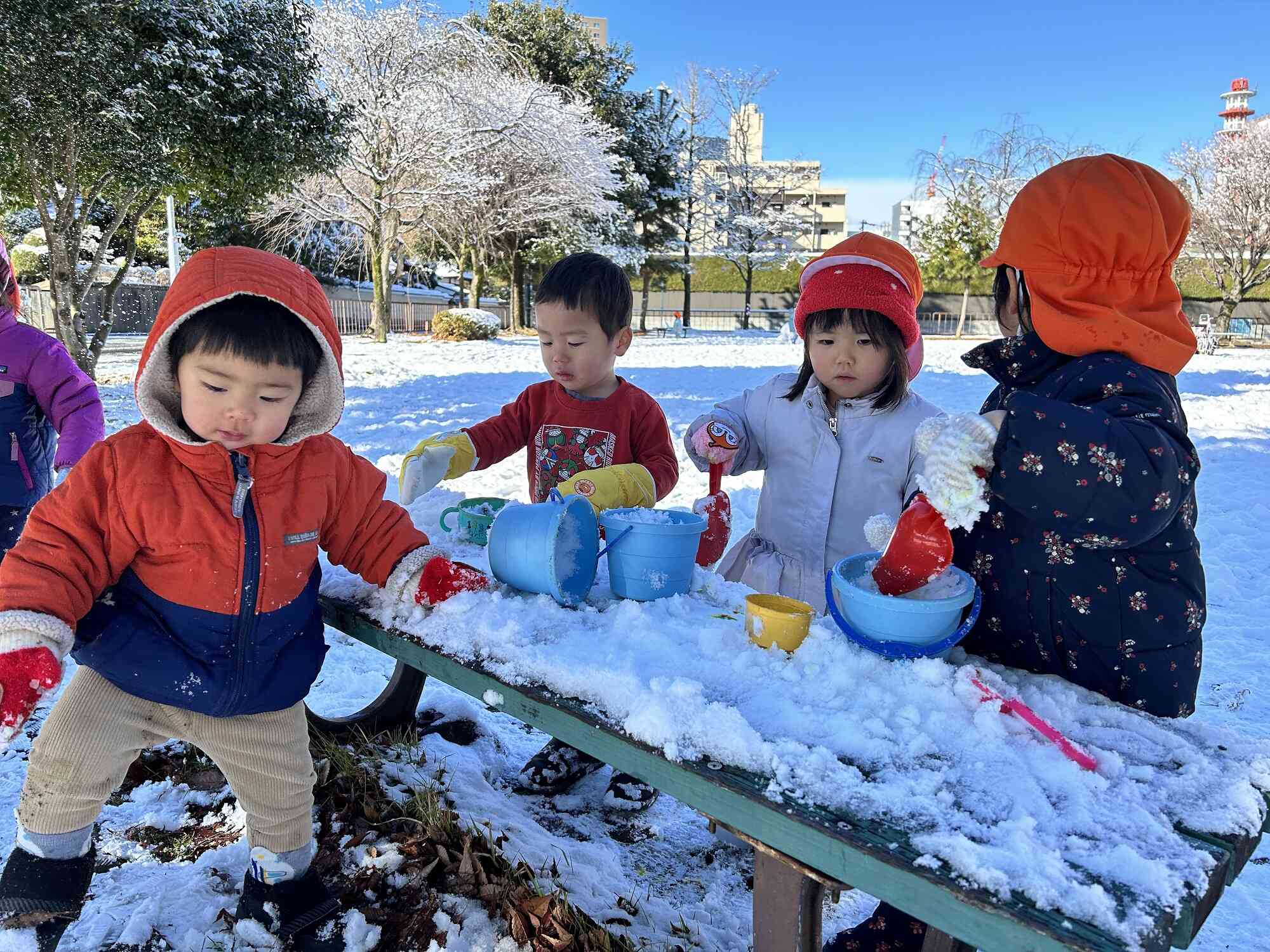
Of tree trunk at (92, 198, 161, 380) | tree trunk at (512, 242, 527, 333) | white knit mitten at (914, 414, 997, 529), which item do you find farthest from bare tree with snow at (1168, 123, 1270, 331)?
white knit mitten at (914, 414, 997, 529)

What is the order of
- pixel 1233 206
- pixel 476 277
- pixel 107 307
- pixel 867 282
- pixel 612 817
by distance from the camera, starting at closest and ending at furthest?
1. pixel 867 282
2. pixel 612 817
3. pixel 107 307
4. pixel 476 277
5. pixel 1233 206

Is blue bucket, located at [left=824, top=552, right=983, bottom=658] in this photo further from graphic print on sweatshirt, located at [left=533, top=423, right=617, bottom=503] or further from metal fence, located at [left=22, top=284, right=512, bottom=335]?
metal fence, located at [left=22, top=284, right=512, bottom=335]

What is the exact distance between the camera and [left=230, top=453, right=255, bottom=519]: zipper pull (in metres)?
1.61

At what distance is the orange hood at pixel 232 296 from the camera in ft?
5.16

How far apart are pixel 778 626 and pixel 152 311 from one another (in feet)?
88.8

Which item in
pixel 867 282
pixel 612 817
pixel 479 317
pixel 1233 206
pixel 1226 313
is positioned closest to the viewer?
pixel 867 282

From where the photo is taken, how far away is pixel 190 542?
1580 mm

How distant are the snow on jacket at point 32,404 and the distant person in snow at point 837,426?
2065 millimetres

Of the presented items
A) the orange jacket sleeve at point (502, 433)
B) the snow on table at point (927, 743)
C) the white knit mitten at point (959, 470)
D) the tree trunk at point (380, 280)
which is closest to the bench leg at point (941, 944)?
the snow on table at point (927, 743)

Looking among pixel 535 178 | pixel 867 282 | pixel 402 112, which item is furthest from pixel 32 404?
pixel 535 178

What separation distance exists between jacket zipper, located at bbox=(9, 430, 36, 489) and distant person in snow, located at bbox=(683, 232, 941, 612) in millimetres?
2285

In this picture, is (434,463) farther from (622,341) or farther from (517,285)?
(517,285)

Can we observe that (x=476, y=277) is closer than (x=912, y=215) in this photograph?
Yes

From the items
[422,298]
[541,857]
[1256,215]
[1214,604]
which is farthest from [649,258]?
[541,857]
